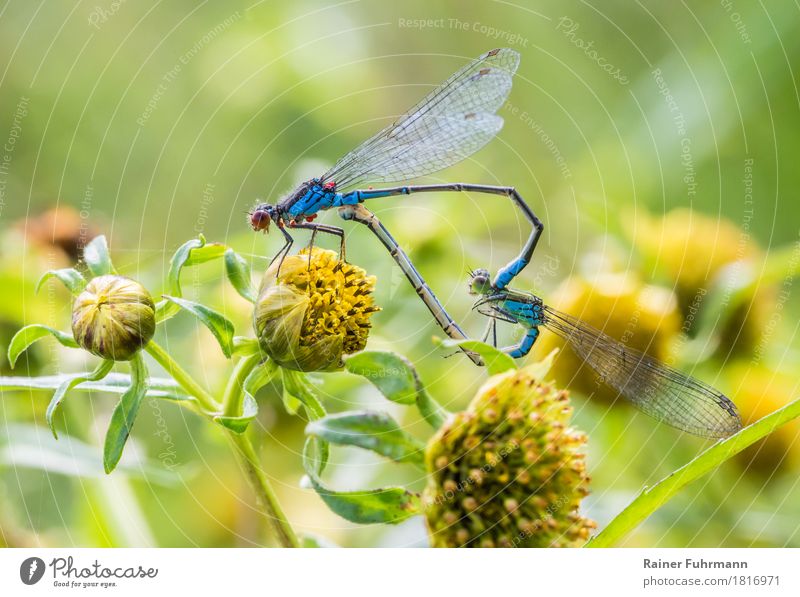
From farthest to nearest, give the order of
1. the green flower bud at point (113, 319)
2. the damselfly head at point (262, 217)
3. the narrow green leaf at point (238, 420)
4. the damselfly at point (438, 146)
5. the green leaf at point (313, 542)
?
1. the damselfly at point (438, 146)
2. the damselfly head at point (262, 217)
3. the green leaf at point (313, 542)
4. the green flower bud at point (113, 319)
5. the narrow green leaf at point (238, 420)

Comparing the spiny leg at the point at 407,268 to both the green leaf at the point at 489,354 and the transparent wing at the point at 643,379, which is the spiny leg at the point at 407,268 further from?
the green leaf at the point at 489,354

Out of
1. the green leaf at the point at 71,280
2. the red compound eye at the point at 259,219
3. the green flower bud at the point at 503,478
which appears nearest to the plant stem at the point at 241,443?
the green leaf at the point at 71,280

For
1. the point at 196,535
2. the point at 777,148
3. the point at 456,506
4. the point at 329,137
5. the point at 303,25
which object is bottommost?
the point at 196,535

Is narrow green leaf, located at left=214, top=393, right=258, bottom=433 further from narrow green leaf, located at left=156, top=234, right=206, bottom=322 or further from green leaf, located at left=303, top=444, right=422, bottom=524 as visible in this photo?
narrow green leaf, located at left=156, top=234, right=206, bottom=322

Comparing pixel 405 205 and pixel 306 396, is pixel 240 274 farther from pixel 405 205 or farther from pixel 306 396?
pixel 405 205
